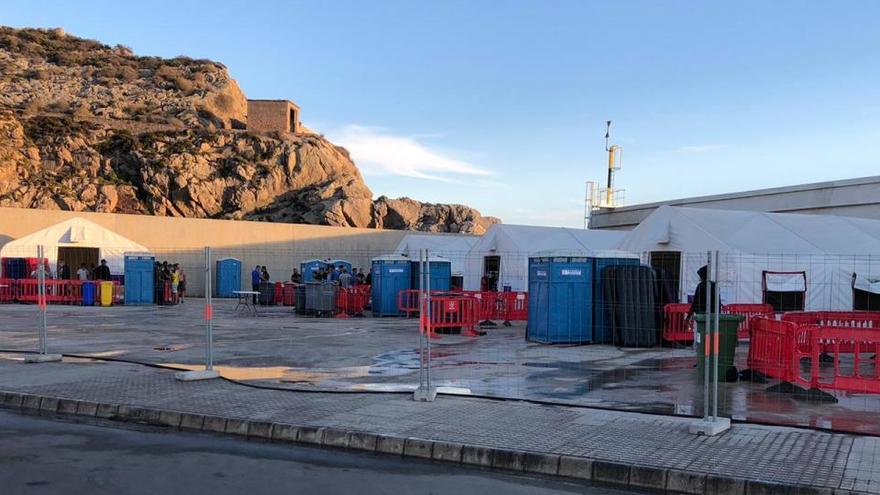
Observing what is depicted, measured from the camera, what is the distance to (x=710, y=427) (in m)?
7.38

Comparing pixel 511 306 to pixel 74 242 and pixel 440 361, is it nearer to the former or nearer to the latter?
pixel 440 361

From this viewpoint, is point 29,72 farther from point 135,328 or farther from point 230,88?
point 135,328

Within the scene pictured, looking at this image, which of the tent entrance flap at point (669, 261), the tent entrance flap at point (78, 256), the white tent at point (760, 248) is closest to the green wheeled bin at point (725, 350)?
the white tent at point (760, 248)

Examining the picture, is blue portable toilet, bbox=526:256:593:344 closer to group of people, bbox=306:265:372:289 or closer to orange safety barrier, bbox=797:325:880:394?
orange safety barrier, bbox=797:325:880:394

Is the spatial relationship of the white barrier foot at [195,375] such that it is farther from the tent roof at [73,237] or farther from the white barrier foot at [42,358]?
the tent roof at [73,237]

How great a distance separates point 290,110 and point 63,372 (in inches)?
3277

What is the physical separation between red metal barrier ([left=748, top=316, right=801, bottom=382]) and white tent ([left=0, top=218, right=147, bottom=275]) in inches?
1148

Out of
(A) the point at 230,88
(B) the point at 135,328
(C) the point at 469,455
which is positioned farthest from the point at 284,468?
(A) the point at 230,88

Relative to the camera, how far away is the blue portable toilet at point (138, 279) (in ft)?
97.9

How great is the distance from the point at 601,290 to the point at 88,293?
21.7 metres

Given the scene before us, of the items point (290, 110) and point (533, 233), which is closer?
point (533, 233)

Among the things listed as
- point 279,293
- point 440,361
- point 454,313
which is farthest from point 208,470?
point 279,293

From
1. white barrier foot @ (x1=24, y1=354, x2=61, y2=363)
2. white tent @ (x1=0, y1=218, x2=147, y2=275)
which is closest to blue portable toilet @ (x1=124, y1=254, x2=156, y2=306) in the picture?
white tent @ (x1=0, y1=218, x2=147, y2=275)

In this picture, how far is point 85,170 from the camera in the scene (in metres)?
63.3
